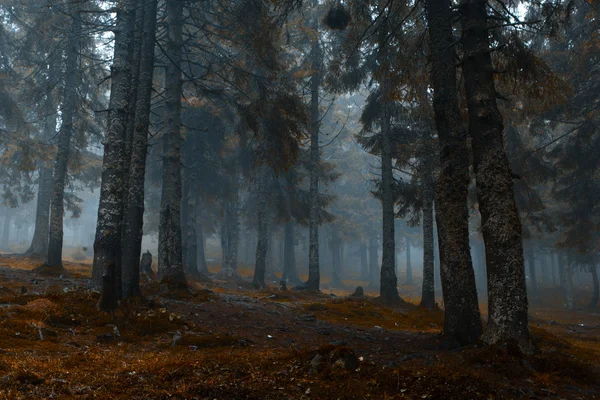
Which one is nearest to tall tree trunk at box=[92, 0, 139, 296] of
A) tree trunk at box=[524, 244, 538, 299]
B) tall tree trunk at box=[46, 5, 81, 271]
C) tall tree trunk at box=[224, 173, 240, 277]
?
tall tree trunk at box=[46, 5, 81, 271]

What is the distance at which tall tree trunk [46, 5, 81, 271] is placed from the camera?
51.0ft

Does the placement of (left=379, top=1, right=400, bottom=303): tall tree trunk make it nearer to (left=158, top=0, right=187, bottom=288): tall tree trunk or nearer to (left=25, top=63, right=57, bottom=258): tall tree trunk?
(left=158, top=0, right=187, bottom=288): tall tree trunk

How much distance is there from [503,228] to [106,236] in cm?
749

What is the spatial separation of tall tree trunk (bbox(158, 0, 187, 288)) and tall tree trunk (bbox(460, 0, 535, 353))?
830 centimetres

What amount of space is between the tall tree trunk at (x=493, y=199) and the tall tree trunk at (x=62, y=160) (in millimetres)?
14012

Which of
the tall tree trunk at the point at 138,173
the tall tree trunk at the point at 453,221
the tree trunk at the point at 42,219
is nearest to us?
the tall tree trunk at the point at 453,221

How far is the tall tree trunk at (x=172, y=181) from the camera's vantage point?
1230 centimetres

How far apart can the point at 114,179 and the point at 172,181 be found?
15.2 feet

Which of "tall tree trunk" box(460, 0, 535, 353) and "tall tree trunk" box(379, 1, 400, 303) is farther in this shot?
"tall tree trunk" box(379, 1, 400, 303)

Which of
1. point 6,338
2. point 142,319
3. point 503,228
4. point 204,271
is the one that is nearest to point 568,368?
point 503,228

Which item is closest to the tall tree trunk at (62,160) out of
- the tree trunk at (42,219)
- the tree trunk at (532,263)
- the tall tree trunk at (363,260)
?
the tree trunk at (42,219)

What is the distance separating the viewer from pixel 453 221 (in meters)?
7.25

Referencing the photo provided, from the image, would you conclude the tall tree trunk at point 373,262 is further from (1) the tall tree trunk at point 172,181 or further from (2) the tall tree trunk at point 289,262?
(1) the tall tree trunk at point 172,181

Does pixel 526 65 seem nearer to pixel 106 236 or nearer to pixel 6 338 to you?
pixel 106 236
